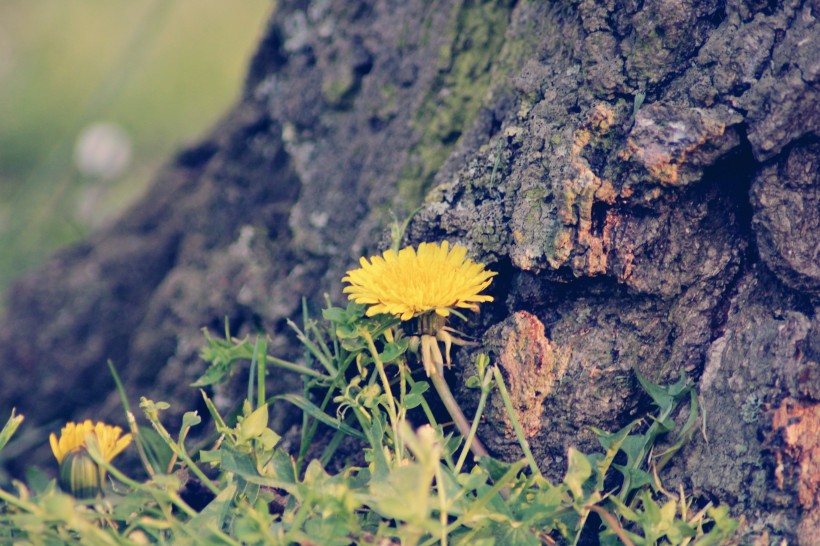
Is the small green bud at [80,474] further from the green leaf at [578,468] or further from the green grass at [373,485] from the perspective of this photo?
the green leaf at [578,468]

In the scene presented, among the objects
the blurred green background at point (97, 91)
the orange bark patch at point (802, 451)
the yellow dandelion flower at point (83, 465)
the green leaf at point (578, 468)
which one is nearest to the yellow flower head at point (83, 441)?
the yellow dandelion flower at point (83, 465)

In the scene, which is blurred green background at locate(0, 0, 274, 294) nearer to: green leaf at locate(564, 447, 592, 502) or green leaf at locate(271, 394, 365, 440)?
green leaf at locate(271, 394, 365, 440)

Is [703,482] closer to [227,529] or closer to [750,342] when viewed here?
[750,342]

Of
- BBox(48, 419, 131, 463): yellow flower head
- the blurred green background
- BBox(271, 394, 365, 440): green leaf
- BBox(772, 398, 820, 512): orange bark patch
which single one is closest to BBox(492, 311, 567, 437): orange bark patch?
BBox(271, 394, 365, 440): green leaf

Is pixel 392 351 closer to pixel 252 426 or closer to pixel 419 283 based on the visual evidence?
pixel 419 283

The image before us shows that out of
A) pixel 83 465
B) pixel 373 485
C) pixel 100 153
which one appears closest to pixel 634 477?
pixel 373 485
